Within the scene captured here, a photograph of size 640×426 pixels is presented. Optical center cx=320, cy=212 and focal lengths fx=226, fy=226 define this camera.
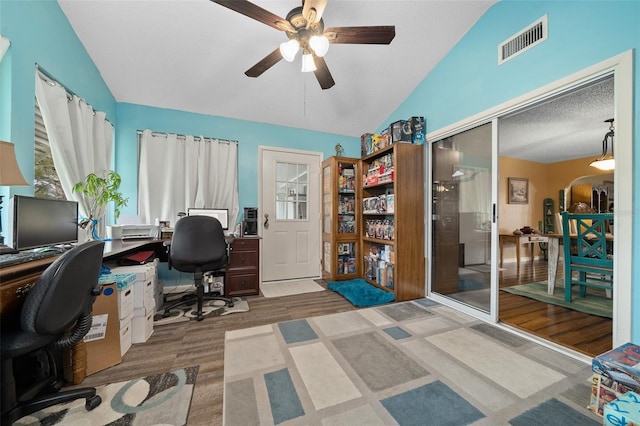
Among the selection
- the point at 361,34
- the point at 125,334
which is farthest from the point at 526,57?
the point at 125,334

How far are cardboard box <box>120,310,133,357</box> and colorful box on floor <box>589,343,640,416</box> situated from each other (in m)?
2.86

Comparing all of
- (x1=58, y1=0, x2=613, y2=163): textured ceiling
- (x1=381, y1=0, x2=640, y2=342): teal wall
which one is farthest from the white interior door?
(x1=381, y1=0, x2=640, y2=342): teal wall

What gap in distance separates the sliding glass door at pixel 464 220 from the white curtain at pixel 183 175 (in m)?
2.81

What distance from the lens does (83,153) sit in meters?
2.12

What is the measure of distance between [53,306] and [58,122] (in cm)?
179

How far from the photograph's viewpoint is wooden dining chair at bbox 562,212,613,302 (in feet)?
7.89

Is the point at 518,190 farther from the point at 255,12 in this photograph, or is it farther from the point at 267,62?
the point at 255,12

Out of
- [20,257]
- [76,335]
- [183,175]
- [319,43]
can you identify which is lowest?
[76,335]

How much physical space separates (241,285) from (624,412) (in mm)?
3003

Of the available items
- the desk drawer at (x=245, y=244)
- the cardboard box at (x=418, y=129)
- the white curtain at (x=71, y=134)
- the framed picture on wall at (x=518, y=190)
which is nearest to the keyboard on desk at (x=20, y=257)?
the white curtain at (x=71, y=134)

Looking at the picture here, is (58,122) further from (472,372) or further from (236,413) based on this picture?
(472,372)

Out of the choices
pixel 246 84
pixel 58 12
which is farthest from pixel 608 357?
pixel 58 12

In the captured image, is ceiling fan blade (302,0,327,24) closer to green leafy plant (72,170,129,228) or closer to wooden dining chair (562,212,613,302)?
green leafy plant (72,170,129,228)

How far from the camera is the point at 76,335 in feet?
3.81
